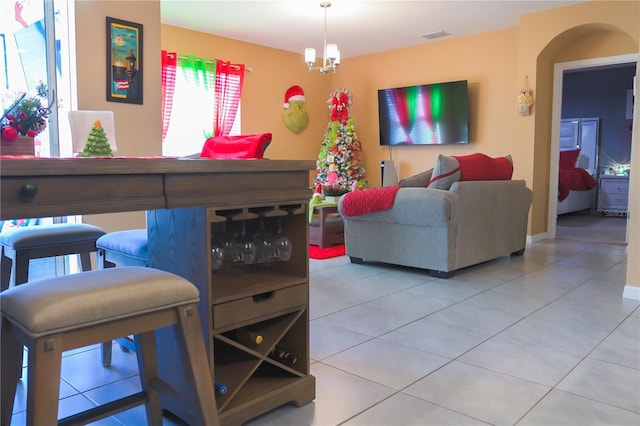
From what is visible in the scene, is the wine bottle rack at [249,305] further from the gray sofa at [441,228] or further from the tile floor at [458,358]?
the gray sofa at [441,228]

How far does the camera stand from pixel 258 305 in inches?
63.0

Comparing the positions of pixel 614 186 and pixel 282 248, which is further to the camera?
pixel 614 186

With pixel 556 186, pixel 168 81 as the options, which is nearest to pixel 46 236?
pixel 168 81

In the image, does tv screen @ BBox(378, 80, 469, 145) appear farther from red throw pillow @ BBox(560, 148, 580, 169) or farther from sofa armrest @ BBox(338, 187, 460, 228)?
red throw pillow @ BBox(560, 148, 580, 169)

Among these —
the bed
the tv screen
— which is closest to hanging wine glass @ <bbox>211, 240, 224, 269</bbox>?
the tv screen

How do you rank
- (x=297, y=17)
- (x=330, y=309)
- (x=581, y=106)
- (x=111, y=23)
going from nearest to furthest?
(x=330, y=309)
(x=111, y=23)
(x=297, y=17)
(x=581, y=106)

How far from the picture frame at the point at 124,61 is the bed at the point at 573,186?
6018 millimetres

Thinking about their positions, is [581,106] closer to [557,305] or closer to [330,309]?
[557,305]

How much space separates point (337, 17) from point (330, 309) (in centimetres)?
374

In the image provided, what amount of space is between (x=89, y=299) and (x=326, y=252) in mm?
3772

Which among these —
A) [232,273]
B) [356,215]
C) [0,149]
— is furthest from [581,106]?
[0,149]

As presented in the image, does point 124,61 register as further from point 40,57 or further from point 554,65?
point 554,65

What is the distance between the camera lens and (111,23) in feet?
11.4

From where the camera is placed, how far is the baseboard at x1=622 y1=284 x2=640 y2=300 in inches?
122
